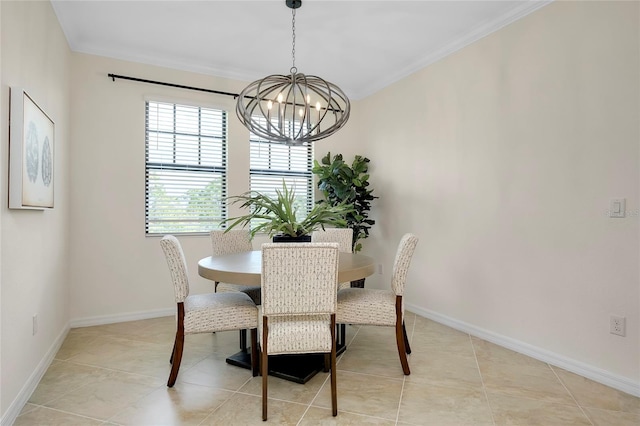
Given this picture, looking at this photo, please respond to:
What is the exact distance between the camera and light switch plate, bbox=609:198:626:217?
2.30m

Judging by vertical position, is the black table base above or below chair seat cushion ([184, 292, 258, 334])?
below

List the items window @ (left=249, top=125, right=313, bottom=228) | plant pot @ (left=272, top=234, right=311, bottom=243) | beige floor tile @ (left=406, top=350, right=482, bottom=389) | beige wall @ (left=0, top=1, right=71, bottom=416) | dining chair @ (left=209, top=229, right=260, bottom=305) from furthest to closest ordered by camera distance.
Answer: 1. window @ (left=249, top=125, right=313, bottom=228)
2. dining chair @ (left=209, top=229, right=260, bottom=305)
3. plant pot @ (left=272, top=234, right=311, bottom=243)
4. beige floor tile @ (left=406, top=350, right=482, bottom=389)
5. beige wall @ (left=0, top=1, right=71, bottom=416)

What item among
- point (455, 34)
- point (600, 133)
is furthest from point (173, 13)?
point (600, 133)

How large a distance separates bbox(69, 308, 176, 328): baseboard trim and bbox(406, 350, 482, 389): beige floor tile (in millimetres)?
2633

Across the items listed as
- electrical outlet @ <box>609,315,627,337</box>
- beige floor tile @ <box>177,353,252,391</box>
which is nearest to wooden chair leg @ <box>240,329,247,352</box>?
beige floor tile @ <box>177,353,252,391</box>

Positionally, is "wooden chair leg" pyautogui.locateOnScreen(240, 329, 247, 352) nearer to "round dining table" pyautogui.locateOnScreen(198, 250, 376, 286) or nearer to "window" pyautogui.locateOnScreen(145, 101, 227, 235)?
"round dining table" pyautogui.locateOnScreen(198, 250, 376, 286)

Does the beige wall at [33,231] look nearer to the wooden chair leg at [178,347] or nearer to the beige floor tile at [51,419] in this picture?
the beige floor tile at [51,419]

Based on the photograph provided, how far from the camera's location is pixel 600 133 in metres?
2.42

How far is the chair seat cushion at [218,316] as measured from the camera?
2.31 m

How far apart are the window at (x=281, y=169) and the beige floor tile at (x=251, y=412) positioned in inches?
107

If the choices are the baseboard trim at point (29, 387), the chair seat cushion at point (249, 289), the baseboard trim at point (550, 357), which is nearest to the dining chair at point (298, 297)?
the chair seat cushion at point (249, 289)

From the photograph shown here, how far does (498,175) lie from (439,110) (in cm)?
100

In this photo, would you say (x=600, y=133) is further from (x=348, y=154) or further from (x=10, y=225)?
(x=10, y=225)

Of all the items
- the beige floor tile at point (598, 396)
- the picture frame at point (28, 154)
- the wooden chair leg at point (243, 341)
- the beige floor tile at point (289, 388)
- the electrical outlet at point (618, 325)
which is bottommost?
the beige floor tile at point (289, 388)
